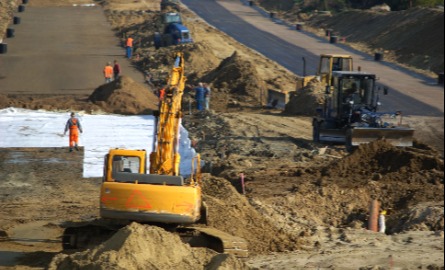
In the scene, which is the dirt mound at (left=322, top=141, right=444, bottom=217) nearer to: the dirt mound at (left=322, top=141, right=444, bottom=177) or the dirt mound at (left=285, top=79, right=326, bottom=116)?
the dirt mound at (left=322, top=141, right=444, bottom=177)

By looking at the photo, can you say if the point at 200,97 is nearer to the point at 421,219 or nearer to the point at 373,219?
the point at 373,219

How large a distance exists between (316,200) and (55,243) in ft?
22.0

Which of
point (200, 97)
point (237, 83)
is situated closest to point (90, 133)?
point (200, 97)

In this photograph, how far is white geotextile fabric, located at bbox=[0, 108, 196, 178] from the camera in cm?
2998

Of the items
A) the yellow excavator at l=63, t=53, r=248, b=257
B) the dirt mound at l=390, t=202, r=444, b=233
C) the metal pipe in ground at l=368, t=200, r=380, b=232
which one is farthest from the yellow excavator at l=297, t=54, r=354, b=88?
the yellow excavator at l=63, t=53, r=248, b=257

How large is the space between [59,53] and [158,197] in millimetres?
40407

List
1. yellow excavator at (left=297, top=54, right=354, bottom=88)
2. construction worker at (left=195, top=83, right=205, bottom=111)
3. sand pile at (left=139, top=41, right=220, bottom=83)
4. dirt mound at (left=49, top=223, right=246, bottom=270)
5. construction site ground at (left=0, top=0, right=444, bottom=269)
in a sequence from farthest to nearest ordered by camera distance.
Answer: sand pile at (left=139, top=41, right=220, bottom=83) < yellow excavator at (left=297, top=54, right=354, bottom=88) < construction worker at (left=195, top=83, right=205, bottom=111) < construction site ground at (left=0, top=0, right=444, bottom=269) < dirt mound at (left=49, top=223, right=246, bottom=270)

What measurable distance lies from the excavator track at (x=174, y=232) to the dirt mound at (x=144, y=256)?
1615mm

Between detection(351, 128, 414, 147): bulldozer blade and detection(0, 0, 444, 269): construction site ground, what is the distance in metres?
1.26

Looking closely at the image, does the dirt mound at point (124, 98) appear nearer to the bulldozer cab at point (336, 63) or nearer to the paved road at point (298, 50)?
the bulldozer cab at point (336, 63)

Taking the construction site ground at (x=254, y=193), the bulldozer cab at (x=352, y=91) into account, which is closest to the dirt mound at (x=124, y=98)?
the construction site ground at (x=254, y=193)

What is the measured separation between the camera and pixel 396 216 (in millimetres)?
21781

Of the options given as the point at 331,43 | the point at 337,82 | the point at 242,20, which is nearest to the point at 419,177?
the point at 337,82

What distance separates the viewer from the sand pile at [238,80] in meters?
43.7
